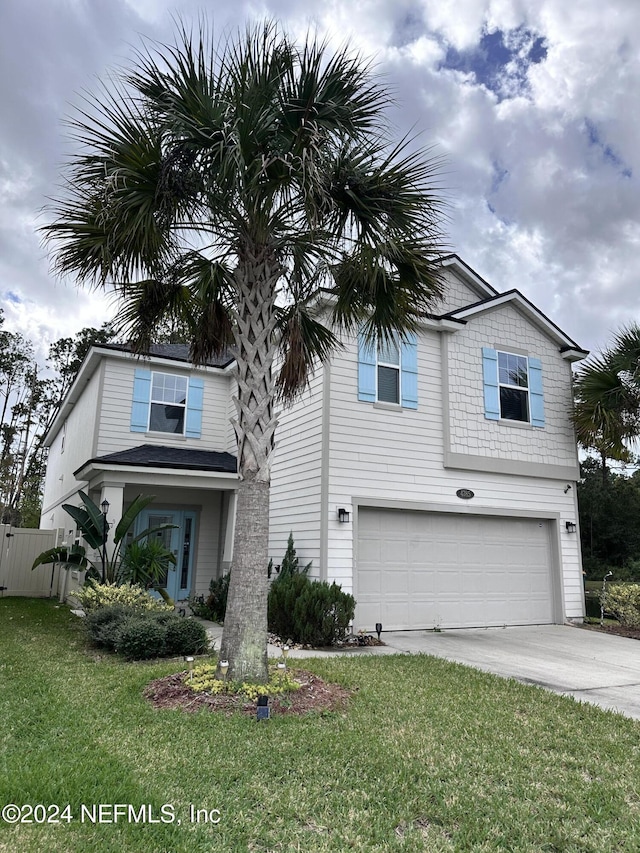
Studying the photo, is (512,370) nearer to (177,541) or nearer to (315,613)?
(315,613)

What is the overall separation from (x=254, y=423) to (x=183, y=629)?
3.48m

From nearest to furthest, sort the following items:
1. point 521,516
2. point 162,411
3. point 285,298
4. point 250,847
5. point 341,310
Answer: point 250,847, point 341,310, point 285,298, point 521,516, point 162,411

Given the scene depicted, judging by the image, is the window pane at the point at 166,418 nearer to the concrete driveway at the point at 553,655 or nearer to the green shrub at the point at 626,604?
the concrete driveway at the point at 553,655

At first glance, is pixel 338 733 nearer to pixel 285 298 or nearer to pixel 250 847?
pixel 250 847

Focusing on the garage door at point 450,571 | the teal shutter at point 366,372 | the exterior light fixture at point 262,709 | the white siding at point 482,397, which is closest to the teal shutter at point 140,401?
the teal shutter at point 366,372

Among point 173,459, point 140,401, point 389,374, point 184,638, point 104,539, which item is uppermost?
point 389,374

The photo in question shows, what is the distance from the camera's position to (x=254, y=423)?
249 inches

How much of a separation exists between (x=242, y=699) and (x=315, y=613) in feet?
12.0

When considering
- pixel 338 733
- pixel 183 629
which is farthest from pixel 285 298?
pixel 338 733

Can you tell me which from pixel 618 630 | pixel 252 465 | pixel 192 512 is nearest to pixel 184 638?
pixel 252 465

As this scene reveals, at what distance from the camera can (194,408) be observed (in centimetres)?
1491

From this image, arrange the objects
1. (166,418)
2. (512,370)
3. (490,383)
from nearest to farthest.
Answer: (490,383), (512,370), (166,418)

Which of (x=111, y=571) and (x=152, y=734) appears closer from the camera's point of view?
(x=152, y=734)

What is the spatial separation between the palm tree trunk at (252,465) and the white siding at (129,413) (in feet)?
→ 25.0
